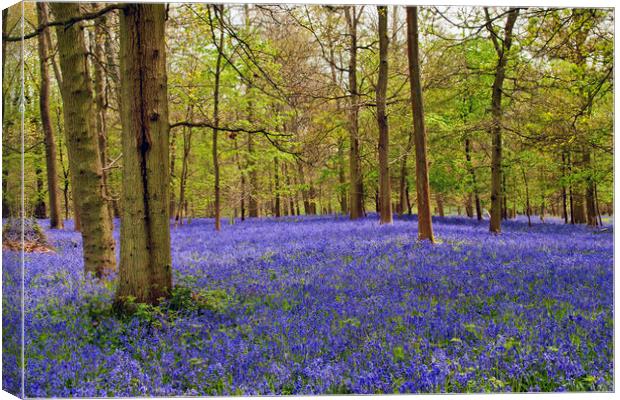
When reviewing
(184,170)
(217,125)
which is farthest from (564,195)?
(184,170)

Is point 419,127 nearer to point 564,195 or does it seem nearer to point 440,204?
point 564,195

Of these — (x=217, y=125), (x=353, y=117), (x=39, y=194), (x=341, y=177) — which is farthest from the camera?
(x=353, y=117)

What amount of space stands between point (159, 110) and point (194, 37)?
97.1 inches

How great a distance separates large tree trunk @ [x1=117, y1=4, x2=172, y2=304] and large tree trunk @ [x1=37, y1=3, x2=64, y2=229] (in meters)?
1.08

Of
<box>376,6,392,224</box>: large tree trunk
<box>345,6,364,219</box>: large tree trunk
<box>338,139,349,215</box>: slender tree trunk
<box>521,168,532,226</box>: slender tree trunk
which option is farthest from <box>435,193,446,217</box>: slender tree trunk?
<box>338,139,349,215</box>: slender tree trunk

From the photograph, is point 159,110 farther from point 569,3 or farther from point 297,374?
point 569,3

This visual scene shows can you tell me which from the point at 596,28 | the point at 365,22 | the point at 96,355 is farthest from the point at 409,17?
the point at 96,355

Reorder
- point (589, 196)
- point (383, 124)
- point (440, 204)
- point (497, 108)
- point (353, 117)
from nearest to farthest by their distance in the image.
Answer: point (589, 196), point (497, 108), point (353, 117), point (383, 124), point (440, 204)

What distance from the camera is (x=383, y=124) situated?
33.9ft

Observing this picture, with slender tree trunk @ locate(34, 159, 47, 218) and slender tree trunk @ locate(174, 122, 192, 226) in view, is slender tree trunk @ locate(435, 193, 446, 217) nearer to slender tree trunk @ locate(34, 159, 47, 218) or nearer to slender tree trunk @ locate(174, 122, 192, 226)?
slender tree trunk @ locate(174, 122, 192, 226)

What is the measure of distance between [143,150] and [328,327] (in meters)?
2.29

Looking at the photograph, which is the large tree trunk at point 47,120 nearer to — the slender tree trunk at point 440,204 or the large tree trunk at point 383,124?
the large tree trunk at point 383,124

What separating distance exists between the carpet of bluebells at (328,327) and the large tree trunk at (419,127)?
5.46 ft

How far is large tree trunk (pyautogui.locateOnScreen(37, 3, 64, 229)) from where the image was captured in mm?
5132
